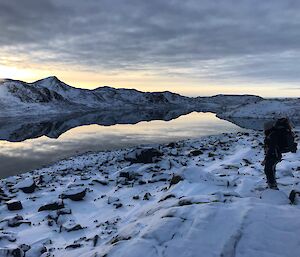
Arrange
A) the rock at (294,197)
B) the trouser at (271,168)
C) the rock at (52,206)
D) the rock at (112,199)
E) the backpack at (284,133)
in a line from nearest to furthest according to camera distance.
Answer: the rock at (294,197)
the backpack at (284,133)
the trouser at (271,168)
the rock at (52,206)
the rock at (112,199)

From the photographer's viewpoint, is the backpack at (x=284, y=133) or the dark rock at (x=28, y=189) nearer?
the backpack at (x=284, y=133)

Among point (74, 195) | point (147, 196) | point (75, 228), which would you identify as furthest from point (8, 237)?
point (147, 196)

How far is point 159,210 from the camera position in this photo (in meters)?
9.90

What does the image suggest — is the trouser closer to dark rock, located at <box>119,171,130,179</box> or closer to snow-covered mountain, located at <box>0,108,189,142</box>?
dark rock, located at <box>119,171,130,179</box>

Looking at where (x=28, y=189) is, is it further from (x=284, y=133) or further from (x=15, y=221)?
(x=284, y=133)

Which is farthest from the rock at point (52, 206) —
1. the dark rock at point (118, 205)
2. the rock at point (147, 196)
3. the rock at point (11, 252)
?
the rock at point (11, 252)

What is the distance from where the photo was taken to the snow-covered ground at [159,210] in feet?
23.7

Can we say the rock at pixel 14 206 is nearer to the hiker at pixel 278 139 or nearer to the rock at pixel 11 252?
the rock at pixel 11 252

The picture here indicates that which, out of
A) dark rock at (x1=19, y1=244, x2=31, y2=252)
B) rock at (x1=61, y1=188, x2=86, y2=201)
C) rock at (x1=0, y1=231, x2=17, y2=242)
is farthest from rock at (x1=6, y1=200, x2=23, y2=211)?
dark rock at (x1=19, y1=244, x2=31, y2=252)

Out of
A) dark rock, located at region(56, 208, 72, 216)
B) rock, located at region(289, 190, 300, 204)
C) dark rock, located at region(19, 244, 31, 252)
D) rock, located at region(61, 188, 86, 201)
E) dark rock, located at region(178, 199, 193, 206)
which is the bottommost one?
dark rock, located at region(19, 244, 31, 252)

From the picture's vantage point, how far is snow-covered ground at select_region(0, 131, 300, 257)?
7.22 m

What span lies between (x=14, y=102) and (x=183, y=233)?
121 meters

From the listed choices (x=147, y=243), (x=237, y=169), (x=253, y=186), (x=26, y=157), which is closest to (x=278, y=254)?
(x=147, y=243)

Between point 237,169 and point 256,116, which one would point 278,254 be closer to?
point 237,169
